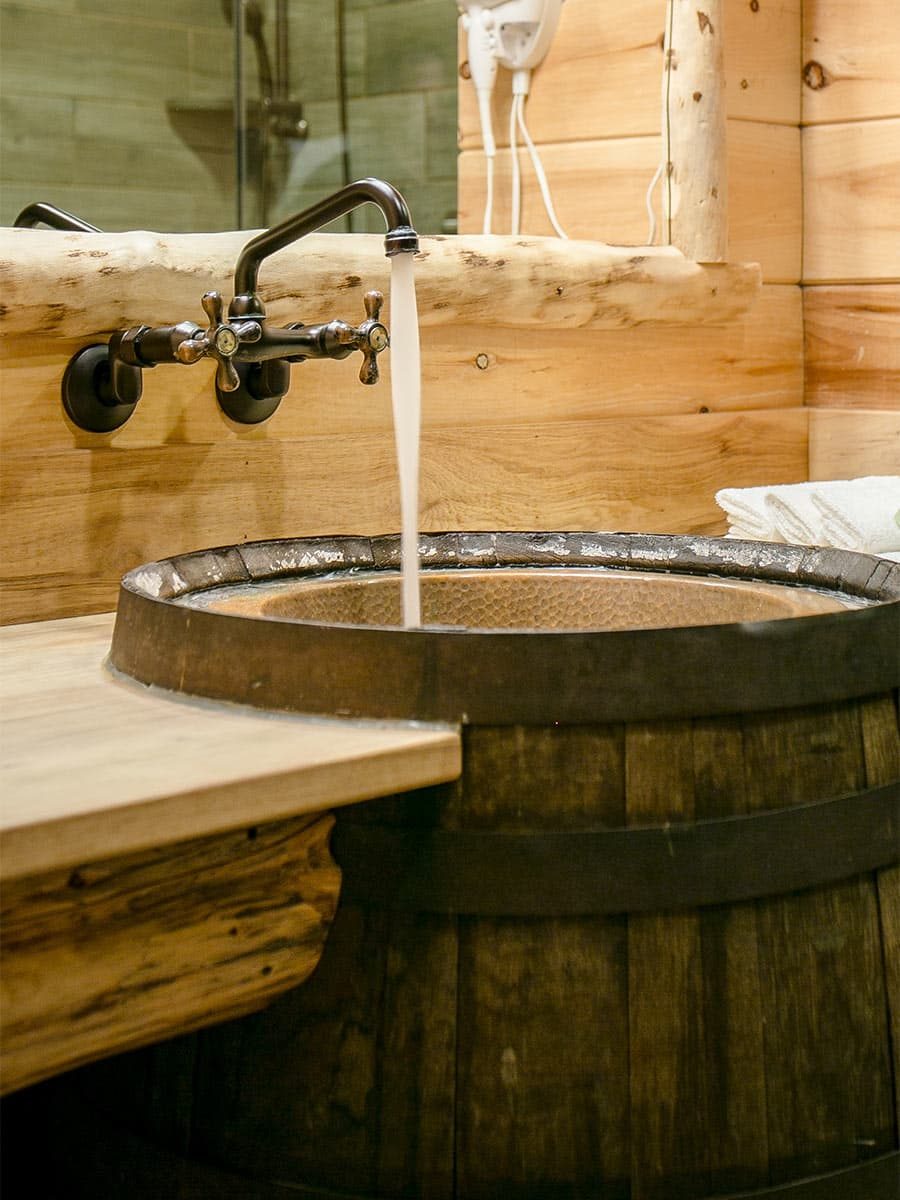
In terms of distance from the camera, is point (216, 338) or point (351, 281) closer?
point (216, 338)

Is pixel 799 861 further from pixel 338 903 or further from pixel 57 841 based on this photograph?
pixel 57 841

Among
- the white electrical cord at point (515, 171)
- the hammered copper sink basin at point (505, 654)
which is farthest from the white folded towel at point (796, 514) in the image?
the white electrical cord at point (515, 171)

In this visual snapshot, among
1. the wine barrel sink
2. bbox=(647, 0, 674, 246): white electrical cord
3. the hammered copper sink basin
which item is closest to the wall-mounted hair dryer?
bbox=(647, 0, 674, 246): white electrical cord

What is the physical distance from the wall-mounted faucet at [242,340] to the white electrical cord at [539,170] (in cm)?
102

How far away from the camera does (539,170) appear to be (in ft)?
7.66

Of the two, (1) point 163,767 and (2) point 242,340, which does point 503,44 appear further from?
(1) point 163,767

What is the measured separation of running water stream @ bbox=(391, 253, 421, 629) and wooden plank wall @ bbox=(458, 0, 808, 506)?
0.84m

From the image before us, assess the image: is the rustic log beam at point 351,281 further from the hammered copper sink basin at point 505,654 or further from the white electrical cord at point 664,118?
the hammered copper sink basin at point 505,654

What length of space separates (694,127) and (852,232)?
0.41m

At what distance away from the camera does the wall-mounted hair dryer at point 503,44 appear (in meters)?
2.29

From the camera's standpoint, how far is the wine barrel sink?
36.5 inches

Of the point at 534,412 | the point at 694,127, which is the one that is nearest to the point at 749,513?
the point at 534,412

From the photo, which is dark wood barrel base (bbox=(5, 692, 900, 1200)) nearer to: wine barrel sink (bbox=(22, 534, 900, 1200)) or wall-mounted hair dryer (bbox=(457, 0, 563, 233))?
wine barrel sink (bbox=(22, 534, 900, 1200))

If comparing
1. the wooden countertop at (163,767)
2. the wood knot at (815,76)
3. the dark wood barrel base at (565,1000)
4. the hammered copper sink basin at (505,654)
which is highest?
the wood knot at (815,76)
